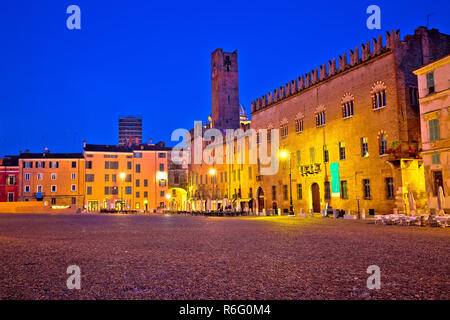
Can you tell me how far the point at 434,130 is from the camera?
24141 mm

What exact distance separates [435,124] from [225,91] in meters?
41.9

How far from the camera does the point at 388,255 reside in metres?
8.66

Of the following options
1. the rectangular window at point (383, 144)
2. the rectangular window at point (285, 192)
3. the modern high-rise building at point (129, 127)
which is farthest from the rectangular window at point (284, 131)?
the modern high-rise building at point (129, 127)

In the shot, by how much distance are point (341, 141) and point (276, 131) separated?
419 inches

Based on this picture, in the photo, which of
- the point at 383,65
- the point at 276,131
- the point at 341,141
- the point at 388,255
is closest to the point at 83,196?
the point at 276,131

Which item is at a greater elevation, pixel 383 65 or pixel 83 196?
pixel 383 65

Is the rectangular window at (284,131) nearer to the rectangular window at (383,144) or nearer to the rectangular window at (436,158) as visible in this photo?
the rectangular window at (383,144)

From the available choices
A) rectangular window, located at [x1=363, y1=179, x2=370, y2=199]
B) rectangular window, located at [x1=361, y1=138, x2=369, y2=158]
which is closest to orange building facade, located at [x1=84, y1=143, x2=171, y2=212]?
rectangular window, located at [x1=363, y1=179, x2=370, y2=199]

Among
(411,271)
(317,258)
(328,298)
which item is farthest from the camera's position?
(317,258)

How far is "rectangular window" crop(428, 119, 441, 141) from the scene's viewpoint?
23.8 m

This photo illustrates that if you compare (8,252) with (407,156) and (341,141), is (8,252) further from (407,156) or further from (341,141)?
(341,141)

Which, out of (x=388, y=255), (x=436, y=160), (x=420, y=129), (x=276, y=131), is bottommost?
(x=388, y=255)

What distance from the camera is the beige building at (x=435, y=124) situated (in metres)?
23.2

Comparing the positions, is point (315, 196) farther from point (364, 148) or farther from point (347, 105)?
point (347, 105)
